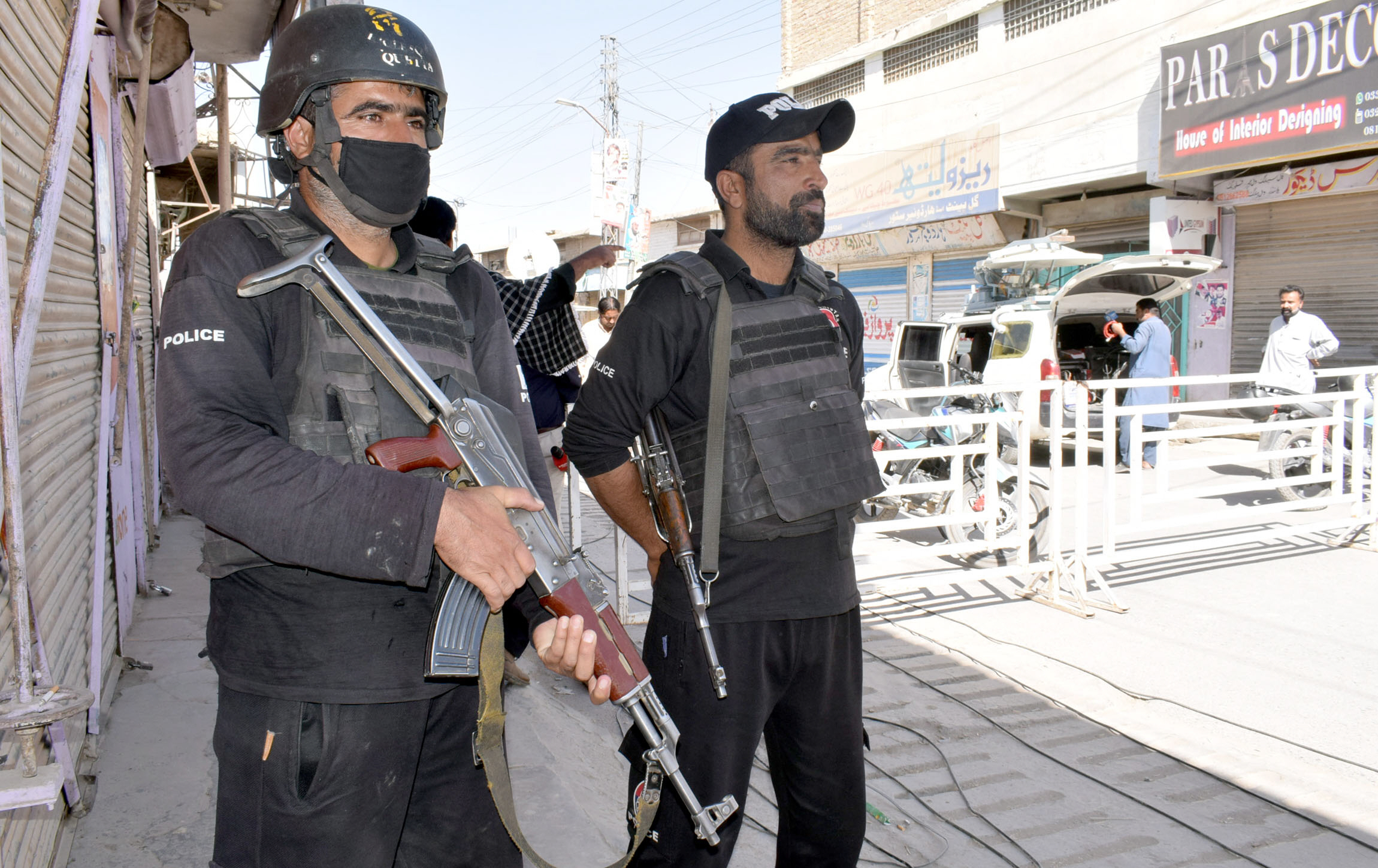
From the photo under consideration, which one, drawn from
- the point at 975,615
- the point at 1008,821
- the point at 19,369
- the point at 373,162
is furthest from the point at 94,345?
the point at 975,615

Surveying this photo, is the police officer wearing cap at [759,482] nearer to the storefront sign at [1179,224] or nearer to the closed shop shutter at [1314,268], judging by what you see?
the closed shop shutter at [1314,268]

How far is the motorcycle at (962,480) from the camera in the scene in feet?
19.9

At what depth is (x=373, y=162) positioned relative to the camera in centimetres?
167

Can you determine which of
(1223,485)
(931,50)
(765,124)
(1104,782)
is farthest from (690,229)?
(765,124)

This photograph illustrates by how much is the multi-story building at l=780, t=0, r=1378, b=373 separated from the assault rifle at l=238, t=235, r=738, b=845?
1257 cm

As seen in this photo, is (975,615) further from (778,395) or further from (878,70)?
(878,70)

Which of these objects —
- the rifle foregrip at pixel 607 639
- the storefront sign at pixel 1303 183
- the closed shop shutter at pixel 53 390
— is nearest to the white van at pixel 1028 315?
the storefront sign at pixel 1303 183

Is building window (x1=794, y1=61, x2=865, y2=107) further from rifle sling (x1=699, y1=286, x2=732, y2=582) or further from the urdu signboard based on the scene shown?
rifle sling (x1=699, y1=286, x2=732, y2=582)

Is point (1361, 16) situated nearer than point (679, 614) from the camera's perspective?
No

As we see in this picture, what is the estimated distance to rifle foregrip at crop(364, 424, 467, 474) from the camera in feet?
4.84

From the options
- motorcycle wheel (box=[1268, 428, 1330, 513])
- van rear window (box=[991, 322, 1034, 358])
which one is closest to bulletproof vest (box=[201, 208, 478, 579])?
motorcycle wheel (box=[1268, 428, 1330, 513])

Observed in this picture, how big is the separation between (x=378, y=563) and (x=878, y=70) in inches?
832

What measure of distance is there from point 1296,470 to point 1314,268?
5678mm

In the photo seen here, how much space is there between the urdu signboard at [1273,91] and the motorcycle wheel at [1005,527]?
787cm
